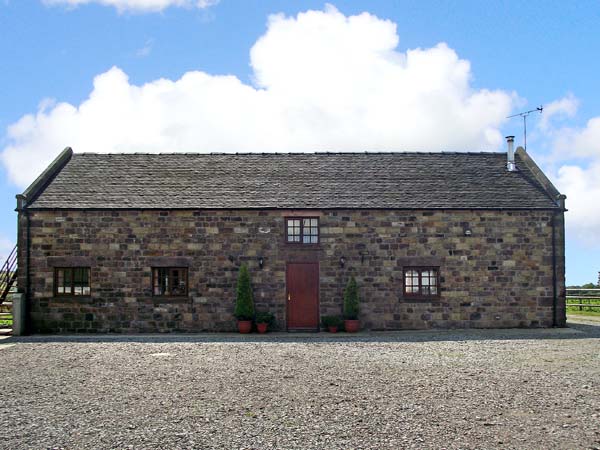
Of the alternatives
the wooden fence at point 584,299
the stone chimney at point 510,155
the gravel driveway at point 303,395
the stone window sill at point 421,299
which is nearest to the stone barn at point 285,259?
the stone window sill at point 421,299

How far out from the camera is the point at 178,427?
8.38 meters

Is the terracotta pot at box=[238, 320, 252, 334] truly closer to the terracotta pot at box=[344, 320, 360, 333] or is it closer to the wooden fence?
the terracotta pot at box=[344, 320, 360, 333]

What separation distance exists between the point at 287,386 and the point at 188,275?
1031cm

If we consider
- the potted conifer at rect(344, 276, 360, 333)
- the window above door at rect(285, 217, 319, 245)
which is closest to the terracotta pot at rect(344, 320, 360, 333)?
the potted conifer at rect(344, 276, 360, 333)

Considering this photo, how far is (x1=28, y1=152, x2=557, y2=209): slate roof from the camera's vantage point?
21281 millimetres

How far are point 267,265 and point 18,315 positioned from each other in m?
7.71

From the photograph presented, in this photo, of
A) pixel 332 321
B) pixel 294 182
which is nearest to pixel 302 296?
pixel 332 321

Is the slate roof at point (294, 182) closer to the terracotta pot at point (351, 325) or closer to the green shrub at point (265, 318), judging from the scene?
the green shrub at point (265, 318)

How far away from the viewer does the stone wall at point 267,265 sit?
20.6m

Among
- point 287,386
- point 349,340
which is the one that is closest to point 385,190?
point 349,340

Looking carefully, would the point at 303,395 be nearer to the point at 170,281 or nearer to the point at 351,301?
the point at 351,301

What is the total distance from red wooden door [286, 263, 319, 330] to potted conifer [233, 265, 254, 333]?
1.28m

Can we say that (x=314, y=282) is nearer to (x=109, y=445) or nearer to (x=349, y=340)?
(x=349, y=340)

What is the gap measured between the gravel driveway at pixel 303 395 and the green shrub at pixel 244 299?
304cm
